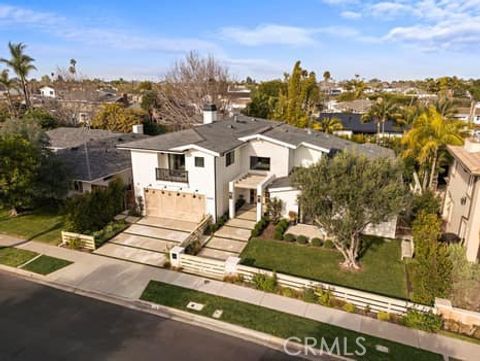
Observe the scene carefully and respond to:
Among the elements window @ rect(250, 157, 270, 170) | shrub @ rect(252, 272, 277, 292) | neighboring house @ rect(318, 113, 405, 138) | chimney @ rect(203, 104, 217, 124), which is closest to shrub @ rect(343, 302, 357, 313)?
shrub @ rect(252, 272, 277, 292)

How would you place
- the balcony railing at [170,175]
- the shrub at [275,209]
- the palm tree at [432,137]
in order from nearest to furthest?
1. the shrub at [275,209]
2. the balcony railing at [170,175]
3. the palm tree at [432,137]

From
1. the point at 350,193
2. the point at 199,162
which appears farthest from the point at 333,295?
the point at 199,162

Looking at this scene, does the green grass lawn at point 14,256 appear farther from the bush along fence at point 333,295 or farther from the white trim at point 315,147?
the white trim at point 315,147

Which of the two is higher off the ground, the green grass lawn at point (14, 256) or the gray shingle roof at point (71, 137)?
the gray shingle roof at point (71, 137)

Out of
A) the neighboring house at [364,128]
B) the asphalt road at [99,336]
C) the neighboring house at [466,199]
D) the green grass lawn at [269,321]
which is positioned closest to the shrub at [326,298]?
the green grass lawn at [269,321]

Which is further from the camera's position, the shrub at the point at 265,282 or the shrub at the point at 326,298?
the shrub at the point at 265,282

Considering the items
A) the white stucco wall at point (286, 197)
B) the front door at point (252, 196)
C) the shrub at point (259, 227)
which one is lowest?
the shrub at point (259, 227)

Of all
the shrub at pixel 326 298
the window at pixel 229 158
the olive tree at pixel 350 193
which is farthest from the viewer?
the window at pixel 229 158
